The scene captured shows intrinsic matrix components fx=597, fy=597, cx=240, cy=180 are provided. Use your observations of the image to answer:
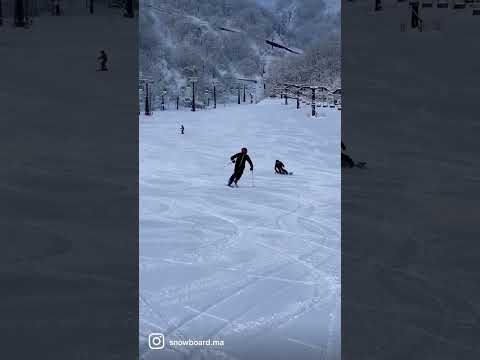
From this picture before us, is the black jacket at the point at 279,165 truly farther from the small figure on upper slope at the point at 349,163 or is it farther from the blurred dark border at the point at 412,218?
the blurred dark border at the point at 412,218

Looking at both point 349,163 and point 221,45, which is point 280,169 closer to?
point 349,163

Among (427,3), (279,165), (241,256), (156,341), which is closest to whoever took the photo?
(156,341)

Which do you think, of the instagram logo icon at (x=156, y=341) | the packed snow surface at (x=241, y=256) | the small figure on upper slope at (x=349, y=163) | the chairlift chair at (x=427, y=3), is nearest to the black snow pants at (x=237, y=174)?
the packed snow surface at (x=241, y=256)

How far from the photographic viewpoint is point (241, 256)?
4875 millimetres

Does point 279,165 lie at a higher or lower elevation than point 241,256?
higher

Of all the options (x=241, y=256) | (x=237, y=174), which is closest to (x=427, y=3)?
(x=237, y=174)

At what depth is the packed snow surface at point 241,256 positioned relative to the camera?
3.30 metres

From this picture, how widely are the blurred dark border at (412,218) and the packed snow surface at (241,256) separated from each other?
214 mm

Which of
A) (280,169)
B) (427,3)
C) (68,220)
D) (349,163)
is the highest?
(427,3)

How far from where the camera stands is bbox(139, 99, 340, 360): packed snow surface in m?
3.30

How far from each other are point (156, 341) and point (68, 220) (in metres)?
2.92

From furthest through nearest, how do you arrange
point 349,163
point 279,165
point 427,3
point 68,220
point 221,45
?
point 427,3, point 221,45, point 279,165, point 349,163, point 68,220

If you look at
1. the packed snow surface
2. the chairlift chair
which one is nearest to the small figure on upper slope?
the packed snow surface

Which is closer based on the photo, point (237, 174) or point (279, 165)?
point (237, 174)
